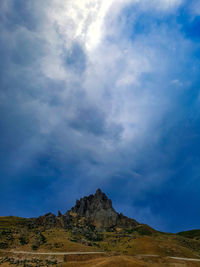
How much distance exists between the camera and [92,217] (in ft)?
413

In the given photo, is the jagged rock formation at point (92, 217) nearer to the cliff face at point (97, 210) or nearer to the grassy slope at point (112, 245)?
the cliff face at point (97, 210)

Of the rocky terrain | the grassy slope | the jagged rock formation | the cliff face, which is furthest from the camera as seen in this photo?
the cliff face

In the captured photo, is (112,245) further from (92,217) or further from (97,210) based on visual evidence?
(97,210)

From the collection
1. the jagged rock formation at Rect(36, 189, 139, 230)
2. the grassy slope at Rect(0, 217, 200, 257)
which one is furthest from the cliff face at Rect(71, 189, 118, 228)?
the grassy slope at Rect(0, 217, 200, 257)

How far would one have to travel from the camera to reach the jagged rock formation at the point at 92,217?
109 m

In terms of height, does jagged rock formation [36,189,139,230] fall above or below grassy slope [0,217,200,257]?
above

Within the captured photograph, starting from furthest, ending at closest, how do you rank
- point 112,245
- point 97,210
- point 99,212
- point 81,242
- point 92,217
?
1. point 97,210
2. point 99,212
3. point 92,217
4. point 112,245
5. point 81,242

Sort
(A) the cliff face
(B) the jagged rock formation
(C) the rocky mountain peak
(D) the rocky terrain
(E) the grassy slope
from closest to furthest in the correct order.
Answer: (D) the rocky terrain → (E) the grassy slope → (B) the jagged rock formation → (C) the rocky mountain peak → (A) the cliff face

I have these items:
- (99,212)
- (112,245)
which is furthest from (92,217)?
(112,245)

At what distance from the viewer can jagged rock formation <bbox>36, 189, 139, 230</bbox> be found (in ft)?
357

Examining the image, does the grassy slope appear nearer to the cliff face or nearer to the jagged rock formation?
the jagged rock formation

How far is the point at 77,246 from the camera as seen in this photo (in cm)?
6831

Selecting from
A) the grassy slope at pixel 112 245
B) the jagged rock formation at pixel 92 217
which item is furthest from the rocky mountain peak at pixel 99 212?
the grassy slope at pixel 112 245

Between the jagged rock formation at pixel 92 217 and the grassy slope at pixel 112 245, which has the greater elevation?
the jagged rock formation at pixel 92 217
